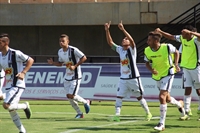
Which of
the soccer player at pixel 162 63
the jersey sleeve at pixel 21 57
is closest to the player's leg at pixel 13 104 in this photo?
the jersey sleeve at pixel 21 57

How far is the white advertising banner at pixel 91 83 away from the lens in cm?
2212

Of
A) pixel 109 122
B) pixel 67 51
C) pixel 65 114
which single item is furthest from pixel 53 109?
pixel 109 122

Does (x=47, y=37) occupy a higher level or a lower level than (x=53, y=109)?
higher

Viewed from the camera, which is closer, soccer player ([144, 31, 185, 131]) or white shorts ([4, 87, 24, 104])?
white shorts ([4, 87, 24, 104])

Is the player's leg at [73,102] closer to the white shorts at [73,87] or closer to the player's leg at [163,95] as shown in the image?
the white shorts at [73,87]

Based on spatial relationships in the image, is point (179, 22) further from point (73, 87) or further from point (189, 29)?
point (189, 29)

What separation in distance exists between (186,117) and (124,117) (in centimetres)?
198

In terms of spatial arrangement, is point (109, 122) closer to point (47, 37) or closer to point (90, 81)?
point (90, 81)

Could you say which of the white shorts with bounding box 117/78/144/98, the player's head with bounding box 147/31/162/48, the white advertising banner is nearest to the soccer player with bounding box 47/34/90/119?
the white shorts with bounding box 117/78/144/98

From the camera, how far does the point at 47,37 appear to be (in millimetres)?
32906

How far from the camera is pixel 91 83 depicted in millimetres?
23094

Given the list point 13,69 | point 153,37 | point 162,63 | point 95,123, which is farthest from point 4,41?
point 162,63

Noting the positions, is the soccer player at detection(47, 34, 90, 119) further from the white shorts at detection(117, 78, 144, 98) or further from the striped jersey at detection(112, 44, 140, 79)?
the white shorts at detection(117, 78, 144, 98)

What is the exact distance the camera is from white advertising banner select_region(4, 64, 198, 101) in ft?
72.6
